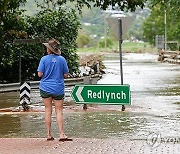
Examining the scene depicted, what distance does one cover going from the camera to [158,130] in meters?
12.7

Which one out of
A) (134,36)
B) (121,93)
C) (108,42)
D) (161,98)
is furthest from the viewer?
(134,36)

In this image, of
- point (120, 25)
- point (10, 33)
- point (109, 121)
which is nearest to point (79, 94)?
point (120, 25)

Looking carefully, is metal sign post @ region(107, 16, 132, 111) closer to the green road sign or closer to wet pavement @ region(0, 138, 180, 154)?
the green road sign

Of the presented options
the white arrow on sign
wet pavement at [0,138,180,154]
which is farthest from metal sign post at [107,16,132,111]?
wet pavement at [0,138,180,154]

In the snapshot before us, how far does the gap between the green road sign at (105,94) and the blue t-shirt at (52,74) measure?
505 centimetres

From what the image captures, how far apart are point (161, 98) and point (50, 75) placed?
34.6ft

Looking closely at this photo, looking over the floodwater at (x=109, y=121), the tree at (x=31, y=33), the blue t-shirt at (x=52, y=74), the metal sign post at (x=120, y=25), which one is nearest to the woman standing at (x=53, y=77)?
the blue t-shirt at (x=52, y=74)

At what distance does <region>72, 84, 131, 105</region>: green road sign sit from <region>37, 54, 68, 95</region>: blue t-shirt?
5046 mm

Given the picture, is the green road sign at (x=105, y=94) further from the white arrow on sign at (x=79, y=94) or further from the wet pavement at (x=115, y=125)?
the wet pavement at (x=115, y=125)

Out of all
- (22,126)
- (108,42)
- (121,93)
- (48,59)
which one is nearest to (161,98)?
(121,93)

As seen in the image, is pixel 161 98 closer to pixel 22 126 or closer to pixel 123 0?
pixel 123 0

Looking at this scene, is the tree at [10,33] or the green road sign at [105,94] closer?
the green road sign at [105,94]

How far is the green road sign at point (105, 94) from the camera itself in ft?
53.1

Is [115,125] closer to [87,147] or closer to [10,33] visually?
[87,147]
